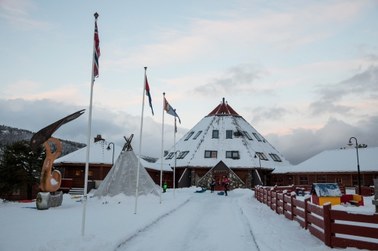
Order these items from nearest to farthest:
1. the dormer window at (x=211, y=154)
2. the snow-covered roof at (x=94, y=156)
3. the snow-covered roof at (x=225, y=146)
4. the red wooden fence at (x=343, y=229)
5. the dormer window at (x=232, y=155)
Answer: the red wooden fence at (x=343, y=229) < the snow-covered roof at (x=94, y=156) < the snow-covered roof at (x=225, y=146) < the dormer window at (x=232, y=155) < the dormer window at (x=211, y=154)

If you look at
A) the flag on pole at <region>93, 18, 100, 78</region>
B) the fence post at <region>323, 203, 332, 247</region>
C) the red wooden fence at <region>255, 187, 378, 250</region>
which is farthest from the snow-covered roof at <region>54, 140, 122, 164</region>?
the fence post at <region>323, 203, 332, 247</region>

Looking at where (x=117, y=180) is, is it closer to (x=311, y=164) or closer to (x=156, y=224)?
(x=156, y=224)

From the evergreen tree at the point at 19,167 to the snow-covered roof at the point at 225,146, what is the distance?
2771 centimetres

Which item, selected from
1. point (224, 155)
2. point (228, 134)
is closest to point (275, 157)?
point (228, 134)

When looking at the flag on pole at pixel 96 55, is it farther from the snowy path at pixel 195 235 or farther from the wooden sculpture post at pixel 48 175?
the snowy path at pixel 195 235

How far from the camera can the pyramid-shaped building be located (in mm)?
48469

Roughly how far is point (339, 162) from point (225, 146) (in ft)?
56.9

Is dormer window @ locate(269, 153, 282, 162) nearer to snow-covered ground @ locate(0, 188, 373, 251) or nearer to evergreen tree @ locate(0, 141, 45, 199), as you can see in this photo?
evergreen tree @ locate(0, 141, 45, 199)

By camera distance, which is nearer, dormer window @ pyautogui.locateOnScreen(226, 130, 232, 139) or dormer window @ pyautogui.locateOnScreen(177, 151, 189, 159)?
dormer window @ pyautogui.locateOnScreen(177, 151, 189, 159)

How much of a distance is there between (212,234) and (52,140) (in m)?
13.6

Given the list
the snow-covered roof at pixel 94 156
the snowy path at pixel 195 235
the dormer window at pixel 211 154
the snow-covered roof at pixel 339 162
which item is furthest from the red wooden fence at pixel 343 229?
the dormer window at pixel 211 154

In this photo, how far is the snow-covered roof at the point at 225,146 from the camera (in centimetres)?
5025

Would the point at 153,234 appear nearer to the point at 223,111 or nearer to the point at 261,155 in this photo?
the point at 261,155

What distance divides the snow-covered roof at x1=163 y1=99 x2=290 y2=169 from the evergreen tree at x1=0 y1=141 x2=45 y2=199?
2771 centimetres
